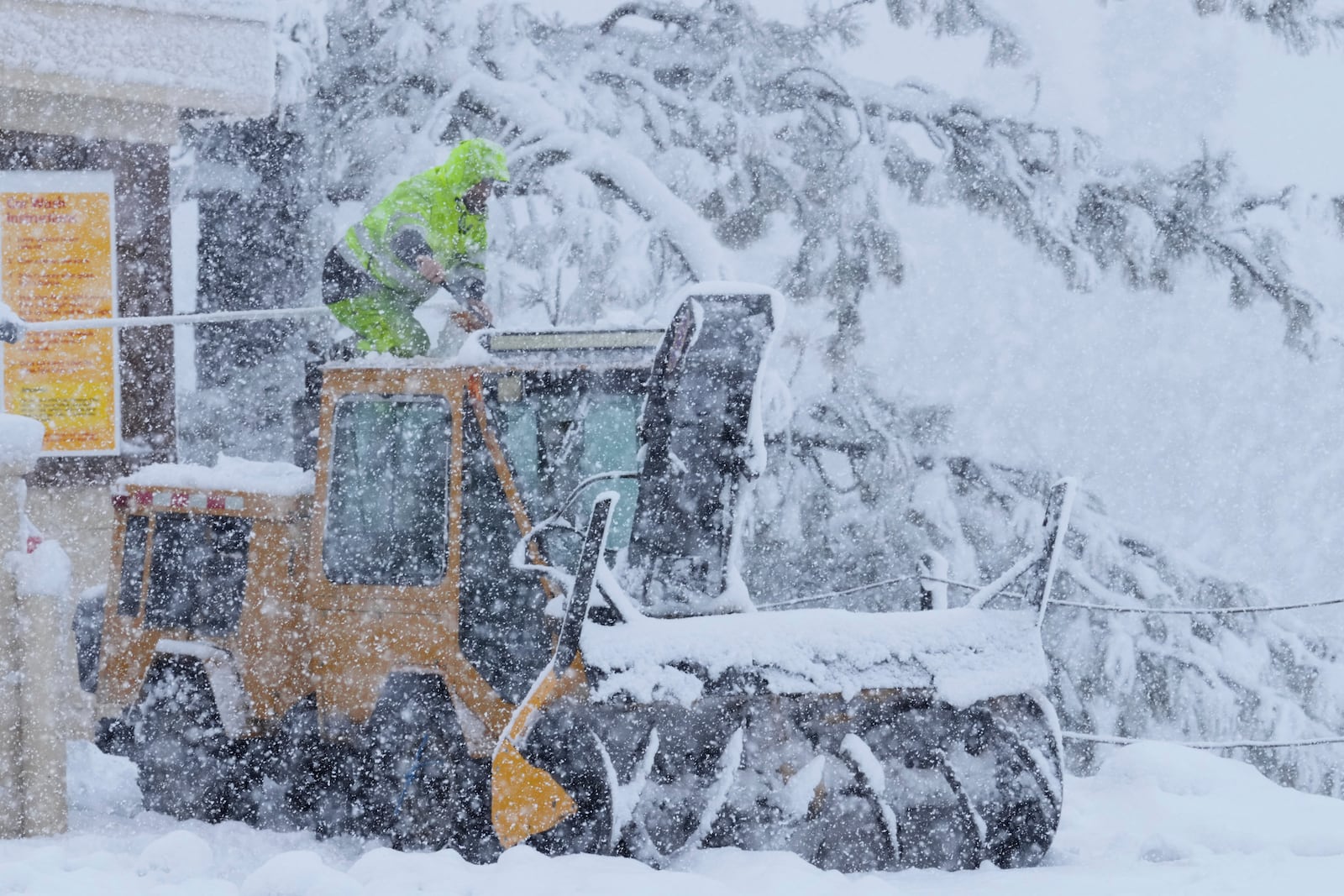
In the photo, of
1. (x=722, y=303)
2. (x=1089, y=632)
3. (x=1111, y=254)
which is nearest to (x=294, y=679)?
(x=722, y=303)

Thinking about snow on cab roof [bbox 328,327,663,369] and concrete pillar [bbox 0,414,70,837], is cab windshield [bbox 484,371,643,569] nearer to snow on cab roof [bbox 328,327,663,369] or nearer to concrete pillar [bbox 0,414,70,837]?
snow on cab roof [bbox 328,327,663,369]

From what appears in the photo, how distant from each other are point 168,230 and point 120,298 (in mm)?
507

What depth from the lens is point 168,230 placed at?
916cm

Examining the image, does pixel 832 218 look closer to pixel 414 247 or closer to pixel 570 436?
pixel 414 247

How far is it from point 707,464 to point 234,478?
7.00 feet

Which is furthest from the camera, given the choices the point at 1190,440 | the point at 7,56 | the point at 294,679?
the point at 1190,440

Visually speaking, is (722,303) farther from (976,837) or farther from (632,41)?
(632,41)

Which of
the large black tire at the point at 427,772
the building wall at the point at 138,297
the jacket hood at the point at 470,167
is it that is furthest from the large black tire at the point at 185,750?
the building wall at the point at 138,297

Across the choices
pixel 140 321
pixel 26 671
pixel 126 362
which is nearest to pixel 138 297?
pixel 126 362

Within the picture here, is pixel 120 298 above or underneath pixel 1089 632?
above

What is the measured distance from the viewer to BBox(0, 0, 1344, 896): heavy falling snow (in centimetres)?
495

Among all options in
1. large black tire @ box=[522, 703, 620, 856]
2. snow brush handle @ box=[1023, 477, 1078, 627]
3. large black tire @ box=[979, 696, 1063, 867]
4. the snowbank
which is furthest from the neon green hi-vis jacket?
large black tire @ box=[979, 696, 1063, 867]

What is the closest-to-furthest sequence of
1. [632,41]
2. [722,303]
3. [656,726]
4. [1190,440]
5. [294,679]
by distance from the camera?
1. [656,726]
2. [722,303]
3. [294,679]
4. [632,41]
5. [1190,440]

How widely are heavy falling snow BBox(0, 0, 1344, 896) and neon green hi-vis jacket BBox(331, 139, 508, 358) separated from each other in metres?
0.05
